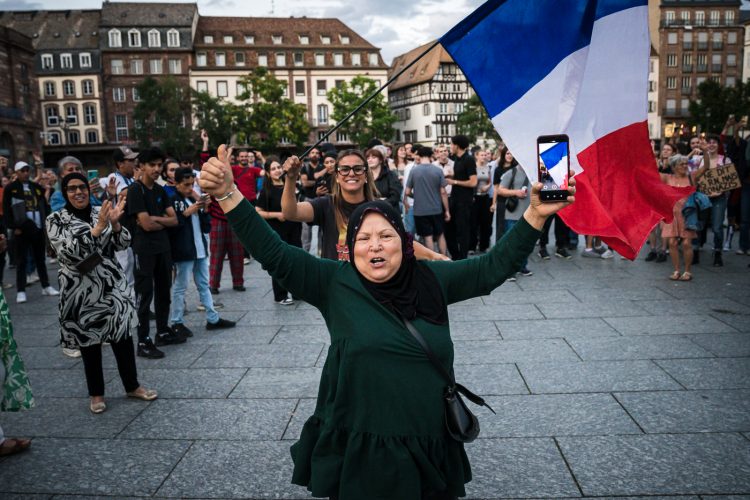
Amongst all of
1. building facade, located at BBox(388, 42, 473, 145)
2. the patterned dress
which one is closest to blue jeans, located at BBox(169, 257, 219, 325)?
the patterned dress

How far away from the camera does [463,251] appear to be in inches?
433

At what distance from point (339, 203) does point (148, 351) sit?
280 centimetres

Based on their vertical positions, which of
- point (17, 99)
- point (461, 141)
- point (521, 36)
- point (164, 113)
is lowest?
point (461, 141)

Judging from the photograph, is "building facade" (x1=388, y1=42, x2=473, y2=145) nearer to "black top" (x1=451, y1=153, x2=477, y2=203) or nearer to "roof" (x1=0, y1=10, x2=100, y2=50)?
"roof" (x1=0, y1=10, x2=100, y2=50)

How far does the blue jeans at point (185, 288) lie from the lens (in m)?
6.98

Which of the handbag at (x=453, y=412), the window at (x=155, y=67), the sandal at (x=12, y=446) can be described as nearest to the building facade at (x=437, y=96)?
the window at (x=155, y=67)

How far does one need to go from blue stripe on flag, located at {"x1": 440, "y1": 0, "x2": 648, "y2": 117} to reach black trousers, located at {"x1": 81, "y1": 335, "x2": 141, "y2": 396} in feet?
11.3

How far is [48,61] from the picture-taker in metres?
70.6

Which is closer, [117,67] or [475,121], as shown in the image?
[475,121]

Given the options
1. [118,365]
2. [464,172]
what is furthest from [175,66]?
[118,365]

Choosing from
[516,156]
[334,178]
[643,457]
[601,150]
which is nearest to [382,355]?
[516,156]

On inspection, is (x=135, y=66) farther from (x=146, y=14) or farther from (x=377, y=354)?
(x=377, y=354)

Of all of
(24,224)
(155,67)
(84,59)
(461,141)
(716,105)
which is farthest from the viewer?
(155,67)

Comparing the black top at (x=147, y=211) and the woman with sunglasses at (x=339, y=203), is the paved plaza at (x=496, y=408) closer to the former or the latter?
the black top at (x=147, y=211)
